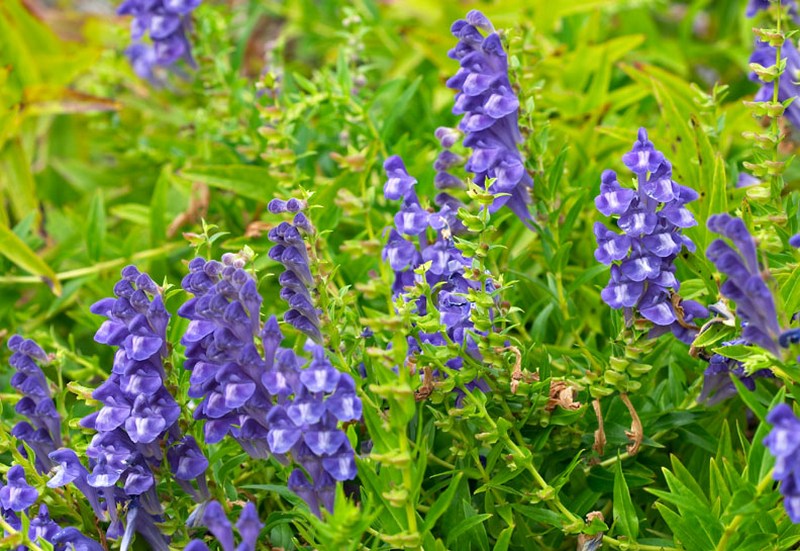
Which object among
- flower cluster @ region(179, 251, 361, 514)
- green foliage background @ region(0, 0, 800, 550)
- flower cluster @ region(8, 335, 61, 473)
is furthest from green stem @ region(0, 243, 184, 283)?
flower cluster @ region(179, 251, 361, 514)

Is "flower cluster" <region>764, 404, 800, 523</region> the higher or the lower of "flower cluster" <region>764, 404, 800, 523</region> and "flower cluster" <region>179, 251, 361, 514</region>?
the higher

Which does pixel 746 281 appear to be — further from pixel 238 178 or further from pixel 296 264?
pixel 238 178

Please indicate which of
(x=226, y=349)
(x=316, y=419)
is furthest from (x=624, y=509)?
(x=226, y=349)

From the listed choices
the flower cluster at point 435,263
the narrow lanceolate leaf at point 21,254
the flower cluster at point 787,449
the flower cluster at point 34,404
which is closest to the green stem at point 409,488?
the flower cluster at point 435,263

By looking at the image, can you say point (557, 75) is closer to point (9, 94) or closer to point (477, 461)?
point (477, 461)

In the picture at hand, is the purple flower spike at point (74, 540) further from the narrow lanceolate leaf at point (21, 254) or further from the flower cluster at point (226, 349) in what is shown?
the narrow lanceolate leaf at point (21, 254)

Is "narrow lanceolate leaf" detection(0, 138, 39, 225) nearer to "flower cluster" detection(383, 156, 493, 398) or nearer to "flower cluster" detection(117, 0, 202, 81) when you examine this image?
"flower cluster" detection(117, 0, 202, 81)

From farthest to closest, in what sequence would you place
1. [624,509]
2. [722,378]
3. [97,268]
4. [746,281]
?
[97,268], [722,378], [624,509], [746,281]
